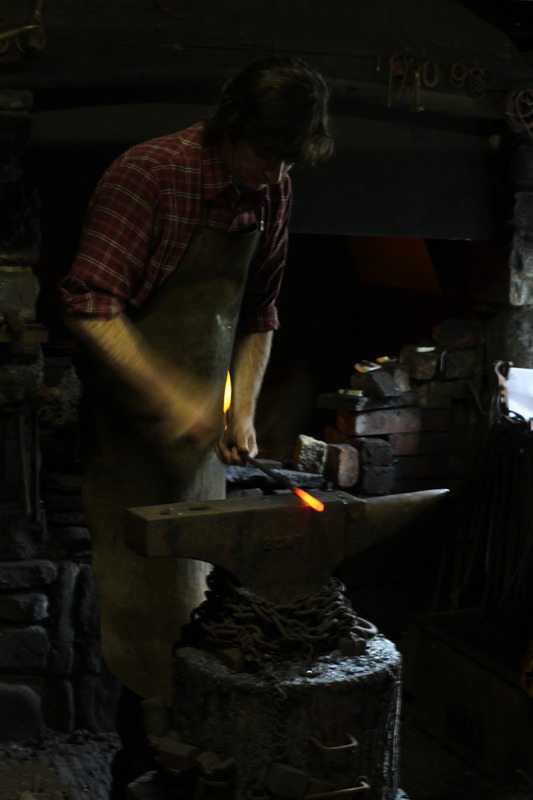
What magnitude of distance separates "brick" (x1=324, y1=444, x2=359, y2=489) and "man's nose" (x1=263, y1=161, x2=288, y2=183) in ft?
6.98

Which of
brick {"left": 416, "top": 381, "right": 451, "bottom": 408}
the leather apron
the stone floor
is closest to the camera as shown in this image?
the leather apron

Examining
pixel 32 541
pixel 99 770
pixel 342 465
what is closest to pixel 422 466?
pixel 342 465

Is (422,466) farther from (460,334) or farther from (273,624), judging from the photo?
(273,624)

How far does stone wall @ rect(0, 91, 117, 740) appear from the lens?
3.53 meters

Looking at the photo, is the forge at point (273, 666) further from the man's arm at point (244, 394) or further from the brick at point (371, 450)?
the brick at point (371, 450)

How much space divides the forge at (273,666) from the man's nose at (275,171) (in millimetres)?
736

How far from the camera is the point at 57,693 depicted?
396 centimetres

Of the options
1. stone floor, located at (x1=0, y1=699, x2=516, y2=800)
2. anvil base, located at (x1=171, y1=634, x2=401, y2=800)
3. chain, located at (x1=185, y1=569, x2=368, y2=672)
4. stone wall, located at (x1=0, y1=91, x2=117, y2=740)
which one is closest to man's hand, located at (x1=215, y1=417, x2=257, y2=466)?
chain, located at (x1=185, y1=569, x2=368, y2=672)

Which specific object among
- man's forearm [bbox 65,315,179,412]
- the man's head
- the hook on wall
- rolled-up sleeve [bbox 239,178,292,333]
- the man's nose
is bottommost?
man's forearm [bbox 65,315,179,412]

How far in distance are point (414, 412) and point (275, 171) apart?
2.35 m

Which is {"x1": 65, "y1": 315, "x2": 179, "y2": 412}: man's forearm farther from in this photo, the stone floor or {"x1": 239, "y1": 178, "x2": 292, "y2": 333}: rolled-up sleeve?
the stone floor

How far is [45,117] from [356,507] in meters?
1.94

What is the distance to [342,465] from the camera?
450cm

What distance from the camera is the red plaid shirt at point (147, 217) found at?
241 cm
